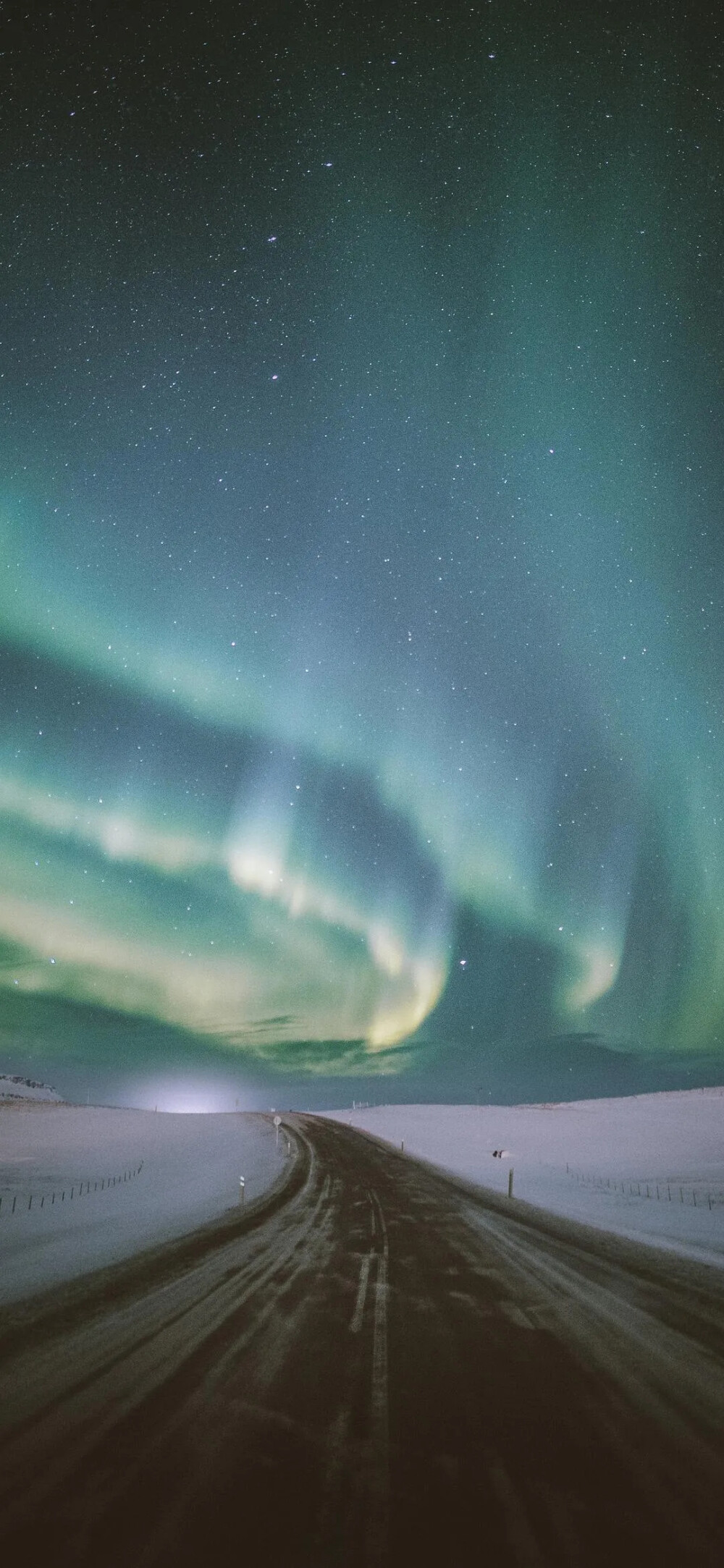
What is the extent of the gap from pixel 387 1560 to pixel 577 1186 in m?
33.5

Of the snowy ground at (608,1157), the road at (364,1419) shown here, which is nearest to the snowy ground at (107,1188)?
the road at (364,1419)

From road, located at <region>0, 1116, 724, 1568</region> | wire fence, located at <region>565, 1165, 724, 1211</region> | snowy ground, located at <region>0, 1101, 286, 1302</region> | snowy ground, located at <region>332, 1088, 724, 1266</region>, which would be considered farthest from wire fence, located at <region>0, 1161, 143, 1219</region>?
wire fence, located at <region>565, 1165, 724, 1211</region>

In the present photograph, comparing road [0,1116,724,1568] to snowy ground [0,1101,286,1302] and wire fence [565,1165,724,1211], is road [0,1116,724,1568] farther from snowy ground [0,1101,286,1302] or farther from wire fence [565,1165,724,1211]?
wire fence [565,1165,724,1211]

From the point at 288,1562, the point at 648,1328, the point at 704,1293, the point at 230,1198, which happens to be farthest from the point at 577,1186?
the point at 288,1562

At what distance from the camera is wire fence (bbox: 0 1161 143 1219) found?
2503 centimetres

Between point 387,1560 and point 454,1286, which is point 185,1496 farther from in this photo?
point 454,1286

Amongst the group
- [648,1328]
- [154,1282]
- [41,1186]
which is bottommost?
[41,1186]

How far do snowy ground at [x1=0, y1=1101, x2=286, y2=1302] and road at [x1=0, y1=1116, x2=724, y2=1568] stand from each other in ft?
10.6

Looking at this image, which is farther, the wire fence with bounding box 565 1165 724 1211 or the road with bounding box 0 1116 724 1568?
the wire fence with bounding box 565 1165 724 1211

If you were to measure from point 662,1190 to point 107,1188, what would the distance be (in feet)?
82.6

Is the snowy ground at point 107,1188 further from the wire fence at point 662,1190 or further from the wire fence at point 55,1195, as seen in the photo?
the wire fence at point 662,1190

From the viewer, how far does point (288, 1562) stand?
424cm

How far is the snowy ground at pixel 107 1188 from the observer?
15.2m

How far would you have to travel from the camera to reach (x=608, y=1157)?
5325cm
